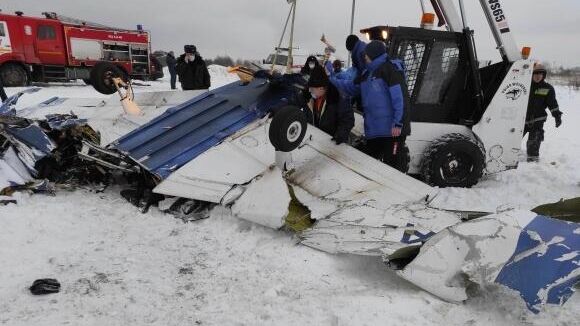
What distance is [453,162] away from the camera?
5.50 meters

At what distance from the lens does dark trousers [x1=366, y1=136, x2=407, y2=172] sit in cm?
458

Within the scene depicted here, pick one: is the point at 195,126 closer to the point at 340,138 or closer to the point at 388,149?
the point at 340,138

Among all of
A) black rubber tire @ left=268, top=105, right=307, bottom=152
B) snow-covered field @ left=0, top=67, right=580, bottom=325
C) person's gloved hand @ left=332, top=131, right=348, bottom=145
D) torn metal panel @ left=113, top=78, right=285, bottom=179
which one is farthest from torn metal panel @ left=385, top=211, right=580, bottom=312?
torn metal panel @ left=113, top=78, right=285, bottom=179

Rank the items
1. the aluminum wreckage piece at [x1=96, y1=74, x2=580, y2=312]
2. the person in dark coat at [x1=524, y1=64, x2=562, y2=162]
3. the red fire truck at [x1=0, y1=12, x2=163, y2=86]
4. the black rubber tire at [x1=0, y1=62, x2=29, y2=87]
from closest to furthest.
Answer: the aluminum wreckage piece at [x1=96, y1=74, x2=580, y2=312], the person in dark coat at [x1=524, y1=64, x2=562, y2=162], the black rubber tire at [x1=0, y1=62, x2=29, y2=87], the red fire truck at [x1=0, y1=12, x2=163, y2=86]

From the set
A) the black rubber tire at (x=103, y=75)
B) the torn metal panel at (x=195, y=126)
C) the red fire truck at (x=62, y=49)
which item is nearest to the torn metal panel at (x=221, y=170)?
the torn metal panel at (x=195, y=126)

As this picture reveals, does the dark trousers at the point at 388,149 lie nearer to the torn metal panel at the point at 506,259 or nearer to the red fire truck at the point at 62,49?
the torn metal panel at the point at 506,259

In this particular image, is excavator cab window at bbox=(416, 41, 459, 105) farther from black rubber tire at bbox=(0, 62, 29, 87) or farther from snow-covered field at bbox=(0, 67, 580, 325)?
black rubber tire at bbox=(0, 62, 29, 87)

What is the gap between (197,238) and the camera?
3.46 metres

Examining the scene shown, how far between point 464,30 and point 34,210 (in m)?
5.01

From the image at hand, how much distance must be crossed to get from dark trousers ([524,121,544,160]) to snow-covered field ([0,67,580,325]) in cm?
546

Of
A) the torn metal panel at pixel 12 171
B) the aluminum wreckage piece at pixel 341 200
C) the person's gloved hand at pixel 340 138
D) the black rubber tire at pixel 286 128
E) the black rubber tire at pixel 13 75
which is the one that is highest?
the black rubber tire at pixel 286 128

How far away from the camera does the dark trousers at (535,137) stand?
293 inches

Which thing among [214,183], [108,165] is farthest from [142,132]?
[214,183]

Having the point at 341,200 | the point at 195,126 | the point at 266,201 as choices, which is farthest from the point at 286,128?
the point at 195,126
